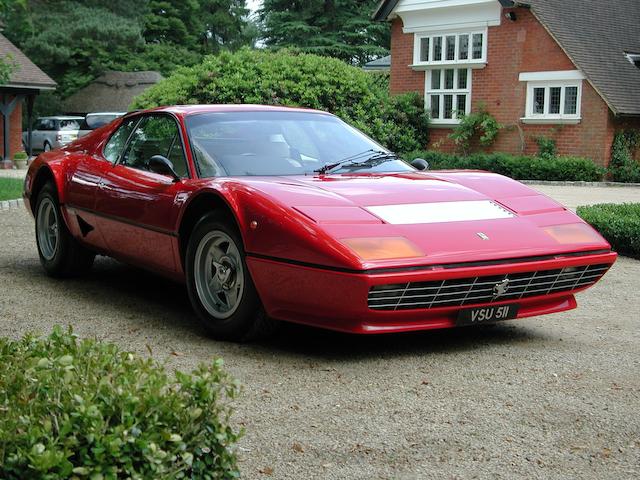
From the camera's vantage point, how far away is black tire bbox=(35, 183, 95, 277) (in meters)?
7.43

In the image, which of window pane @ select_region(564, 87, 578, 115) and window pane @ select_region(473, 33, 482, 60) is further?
window pane @ select_region(473, 33, 482, 60)

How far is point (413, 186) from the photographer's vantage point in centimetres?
568

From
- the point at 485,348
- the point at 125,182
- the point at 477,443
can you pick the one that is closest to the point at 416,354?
the point at 485,348

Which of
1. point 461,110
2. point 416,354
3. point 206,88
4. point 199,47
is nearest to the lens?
point 416,354

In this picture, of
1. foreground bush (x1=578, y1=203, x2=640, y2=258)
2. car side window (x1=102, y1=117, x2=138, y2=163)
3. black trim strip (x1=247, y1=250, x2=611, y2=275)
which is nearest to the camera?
black trim strip (x1=247, y1=250, x2=611, y2=275)

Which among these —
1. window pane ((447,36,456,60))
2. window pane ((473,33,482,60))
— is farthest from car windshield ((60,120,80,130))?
window pane ((473,33,482,60))

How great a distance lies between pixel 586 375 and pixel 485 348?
2.27ft

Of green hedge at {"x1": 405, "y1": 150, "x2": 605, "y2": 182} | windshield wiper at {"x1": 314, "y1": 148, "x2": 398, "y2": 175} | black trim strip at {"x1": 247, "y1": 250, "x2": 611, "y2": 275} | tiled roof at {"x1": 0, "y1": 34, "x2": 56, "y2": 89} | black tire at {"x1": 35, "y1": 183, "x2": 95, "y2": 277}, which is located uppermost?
tiled roof at {"x1": 0, "y1": 34, "x2": 56, "y2": 89}

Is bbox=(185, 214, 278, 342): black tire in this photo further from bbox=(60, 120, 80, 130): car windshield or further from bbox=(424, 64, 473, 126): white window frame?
bbox=(60, 120, 80, 130): car windshield

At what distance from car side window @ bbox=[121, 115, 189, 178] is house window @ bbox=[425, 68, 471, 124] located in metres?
20.2

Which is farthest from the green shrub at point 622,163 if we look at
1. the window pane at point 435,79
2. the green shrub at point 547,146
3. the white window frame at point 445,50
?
the window pane at point 435,79

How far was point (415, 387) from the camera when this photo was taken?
4.58 metres

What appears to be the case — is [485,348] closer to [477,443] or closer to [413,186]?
[413,186]

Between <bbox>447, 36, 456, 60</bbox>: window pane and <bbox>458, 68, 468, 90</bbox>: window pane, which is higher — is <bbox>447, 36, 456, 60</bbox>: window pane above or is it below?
above
